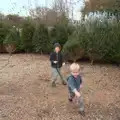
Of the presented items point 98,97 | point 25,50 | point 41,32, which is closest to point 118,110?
point 98,97

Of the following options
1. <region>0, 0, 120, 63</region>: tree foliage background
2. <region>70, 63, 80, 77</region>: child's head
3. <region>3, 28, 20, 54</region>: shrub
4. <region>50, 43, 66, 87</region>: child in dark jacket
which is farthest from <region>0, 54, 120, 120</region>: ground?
<region>3, 28, 20, 54</region>: shrub

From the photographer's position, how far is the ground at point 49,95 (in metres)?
6.92

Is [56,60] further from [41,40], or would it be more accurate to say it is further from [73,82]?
[41,40]

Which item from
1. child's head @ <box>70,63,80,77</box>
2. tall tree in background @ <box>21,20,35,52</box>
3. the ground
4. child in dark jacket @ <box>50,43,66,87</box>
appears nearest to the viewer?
child's head @ <box>70,63,80,77</box>

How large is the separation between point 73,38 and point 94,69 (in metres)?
2.25

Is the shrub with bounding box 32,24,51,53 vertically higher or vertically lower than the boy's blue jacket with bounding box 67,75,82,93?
lower

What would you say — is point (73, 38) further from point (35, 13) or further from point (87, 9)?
point (35, 13)

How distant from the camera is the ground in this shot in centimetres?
692

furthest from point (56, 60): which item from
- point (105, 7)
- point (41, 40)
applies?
point (105, 7)

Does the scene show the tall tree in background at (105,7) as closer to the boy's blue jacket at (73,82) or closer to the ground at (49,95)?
the ground at (49,95)

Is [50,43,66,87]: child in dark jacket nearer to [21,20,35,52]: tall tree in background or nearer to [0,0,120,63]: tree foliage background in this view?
[0,0,120,63]: tree foliage background

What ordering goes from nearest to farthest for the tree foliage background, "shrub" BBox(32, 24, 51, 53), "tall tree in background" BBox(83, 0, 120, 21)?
the tree foliage background → "tall tree in background" BBox(83, 0, 120, 21) → "shrub" BBox(32, 24, 51, 53)

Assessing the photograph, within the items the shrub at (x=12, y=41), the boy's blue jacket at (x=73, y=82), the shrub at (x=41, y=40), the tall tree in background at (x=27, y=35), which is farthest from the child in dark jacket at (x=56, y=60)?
the shrub at (x=12, y=41)

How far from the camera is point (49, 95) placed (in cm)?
855
